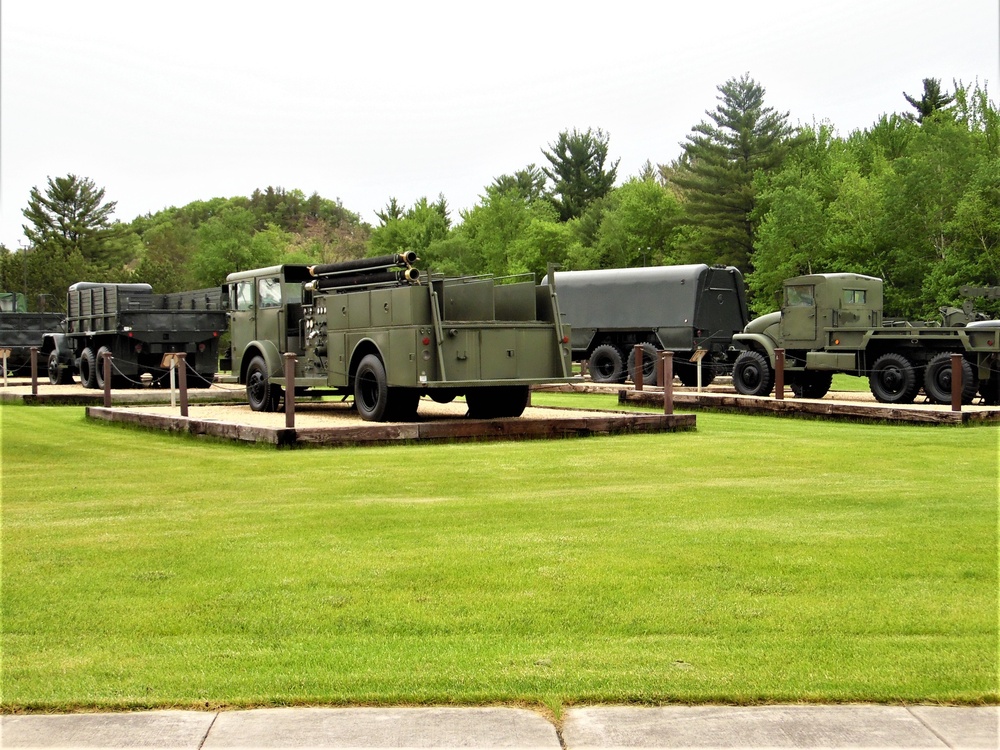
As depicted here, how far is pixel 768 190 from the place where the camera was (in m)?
61.3

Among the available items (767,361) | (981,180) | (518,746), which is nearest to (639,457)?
(518,746)

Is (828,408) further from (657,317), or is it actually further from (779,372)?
(657,317)

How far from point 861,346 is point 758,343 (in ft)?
11.0

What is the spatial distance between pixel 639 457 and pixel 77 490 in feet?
19.3

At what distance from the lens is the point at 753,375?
26.6m

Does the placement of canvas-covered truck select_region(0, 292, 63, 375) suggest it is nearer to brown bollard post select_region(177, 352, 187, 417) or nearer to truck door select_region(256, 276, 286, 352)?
truck door select_region(256, 276, 286, 352)

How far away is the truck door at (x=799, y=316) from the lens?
26.1 meters

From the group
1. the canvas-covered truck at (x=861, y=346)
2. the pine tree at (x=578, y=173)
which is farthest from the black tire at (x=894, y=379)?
the pine tree at (x=578, y=173)

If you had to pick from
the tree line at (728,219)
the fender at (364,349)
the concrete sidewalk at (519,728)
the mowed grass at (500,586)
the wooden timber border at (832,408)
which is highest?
the tree line at (728,219)

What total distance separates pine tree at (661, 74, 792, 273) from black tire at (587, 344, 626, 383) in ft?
107

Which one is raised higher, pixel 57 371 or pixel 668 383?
pixel 57 371

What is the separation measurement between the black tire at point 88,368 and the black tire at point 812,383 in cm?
1615

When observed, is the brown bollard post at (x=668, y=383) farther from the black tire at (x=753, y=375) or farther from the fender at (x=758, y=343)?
the fender at (x=758, y=343)

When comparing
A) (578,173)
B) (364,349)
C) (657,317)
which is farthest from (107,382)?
(578,173)
